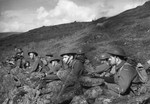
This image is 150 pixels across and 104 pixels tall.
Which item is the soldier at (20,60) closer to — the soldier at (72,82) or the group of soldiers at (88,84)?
the group of soldiers at (88,84)

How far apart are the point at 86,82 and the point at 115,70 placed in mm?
1121

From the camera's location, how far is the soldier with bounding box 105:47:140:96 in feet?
19.1

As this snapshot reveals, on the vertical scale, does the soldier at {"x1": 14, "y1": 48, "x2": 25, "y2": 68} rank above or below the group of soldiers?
above

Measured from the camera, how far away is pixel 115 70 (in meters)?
6.47

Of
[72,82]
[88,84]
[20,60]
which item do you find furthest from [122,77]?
[20,60]

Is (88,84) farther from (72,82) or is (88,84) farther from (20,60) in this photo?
(20,60)

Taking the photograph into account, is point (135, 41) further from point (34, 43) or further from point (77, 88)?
point (34, 43)

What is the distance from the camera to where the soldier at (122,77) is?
19.1 feet

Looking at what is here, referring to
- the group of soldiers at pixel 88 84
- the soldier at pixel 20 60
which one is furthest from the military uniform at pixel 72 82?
the soldier at pixel 20 60

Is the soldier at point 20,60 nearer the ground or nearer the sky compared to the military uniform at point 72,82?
nearer the sky

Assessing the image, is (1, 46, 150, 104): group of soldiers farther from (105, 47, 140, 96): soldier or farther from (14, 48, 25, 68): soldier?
(14, 48, 25, 68): soldier

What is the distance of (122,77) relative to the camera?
19.1ft

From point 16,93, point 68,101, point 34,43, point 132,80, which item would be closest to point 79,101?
point 68,101

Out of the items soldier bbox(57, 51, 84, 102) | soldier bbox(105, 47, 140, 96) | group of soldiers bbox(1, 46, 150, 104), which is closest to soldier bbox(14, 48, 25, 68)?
group of soldiers bbox(1, 46, 150, 104)
